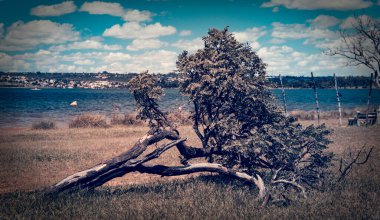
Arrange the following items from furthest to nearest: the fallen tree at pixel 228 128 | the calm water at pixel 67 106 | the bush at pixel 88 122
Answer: the calm water at pixel 67 106 → the bush at pixel 88 122 → the fallen tree at pixel 228 128

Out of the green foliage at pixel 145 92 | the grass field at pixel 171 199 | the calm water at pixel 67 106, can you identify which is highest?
the green foliage at pixel 145 92

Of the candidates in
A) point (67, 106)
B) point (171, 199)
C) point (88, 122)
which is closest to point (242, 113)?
point (171, 199)

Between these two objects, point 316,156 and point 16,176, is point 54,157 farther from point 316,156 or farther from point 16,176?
point 316,156

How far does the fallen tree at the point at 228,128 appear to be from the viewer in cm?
864

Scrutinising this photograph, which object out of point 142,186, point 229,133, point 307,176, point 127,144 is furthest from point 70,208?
point 127,144

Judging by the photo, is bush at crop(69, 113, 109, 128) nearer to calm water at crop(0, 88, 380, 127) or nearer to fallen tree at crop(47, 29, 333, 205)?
calm water at crop(0, 88, 380, 127)

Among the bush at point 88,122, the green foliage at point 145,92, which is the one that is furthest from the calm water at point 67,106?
the bush at point 88,122

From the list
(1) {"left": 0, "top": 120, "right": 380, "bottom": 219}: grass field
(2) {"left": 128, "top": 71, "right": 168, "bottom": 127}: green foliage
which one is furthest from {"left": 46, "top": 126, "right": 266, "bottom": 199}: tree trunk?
(2) {"left": 128, "top": 71, "right": 168, "bottom": 127}: green foliage

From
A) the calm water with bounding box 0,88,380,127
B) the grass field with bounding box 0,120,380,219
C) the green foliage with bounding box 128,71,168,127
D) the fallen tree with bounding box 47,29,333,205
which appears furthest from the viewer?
the calm water with bounding box 0,88,380,127

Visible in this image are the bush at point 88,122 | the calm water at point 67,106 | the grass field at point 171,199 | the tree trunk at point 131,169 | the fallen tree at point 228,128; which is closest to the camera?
the grass field at point 171,199

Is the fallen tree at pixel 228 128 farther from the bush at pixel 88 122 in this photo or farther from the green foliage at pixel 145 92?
the bush at pixel 88 122

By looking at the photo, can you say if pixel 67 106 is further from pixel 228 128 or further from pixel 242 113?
pixel 228 128

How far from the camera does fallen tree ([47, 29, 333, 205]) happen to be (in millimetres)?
8641

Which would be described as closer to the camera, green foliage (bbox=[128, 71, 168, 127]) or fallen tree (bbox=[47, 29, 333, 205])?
fallen tree (bbox=[47, 29, 333, 205])
